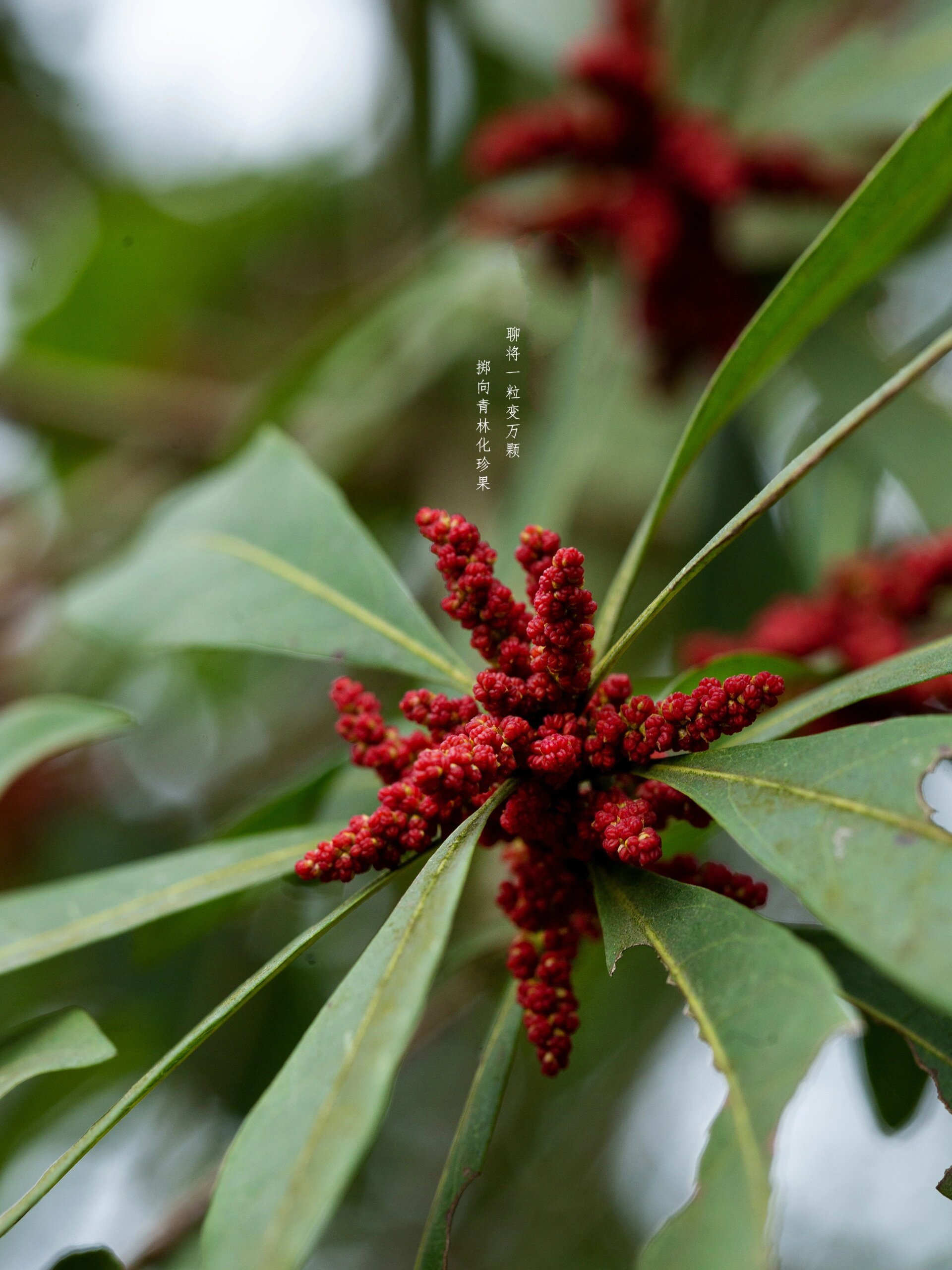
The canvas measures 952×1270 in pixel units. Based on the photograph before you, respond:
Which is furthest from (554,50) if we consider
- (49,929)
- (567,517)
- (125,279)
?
(49,929)

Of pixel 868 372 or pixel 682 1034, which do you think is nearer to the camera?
pixel 868 372

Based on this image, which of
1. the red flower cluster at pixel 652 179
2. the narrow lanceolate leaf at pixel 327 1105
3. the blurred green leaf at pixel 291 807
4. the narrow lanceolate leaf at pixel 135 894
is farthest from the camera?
the red flower cluster at pixel 652 179

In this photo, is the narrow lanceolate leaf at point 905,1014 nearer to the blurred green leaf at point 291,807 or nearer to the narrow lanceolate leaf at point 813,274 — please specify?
the narrow lanceolate leaf at point 813,274

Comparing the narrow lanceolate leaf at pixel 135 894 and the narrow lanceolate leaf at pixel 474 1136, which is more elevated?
the narrow lanceolate leaf at pixel 135 894

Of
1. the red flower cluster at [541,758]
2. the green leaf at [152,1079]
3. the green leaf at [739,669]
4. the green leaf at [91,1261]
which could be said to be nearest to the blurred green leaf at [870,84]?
the green leaf at [739,669]

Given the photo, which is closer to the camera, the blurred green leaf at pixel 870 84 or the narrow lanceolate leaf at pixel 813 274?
the narrow lanceolate leaf at pixel 813 274

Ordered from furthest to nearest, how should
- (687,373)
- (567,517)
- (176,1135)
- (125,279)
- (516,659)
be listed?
(125,279), (176,1135), (687,373), (567,517), (516,659)

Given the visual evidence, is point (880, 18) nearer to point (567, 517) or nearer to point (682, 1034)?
point (567, 517)
